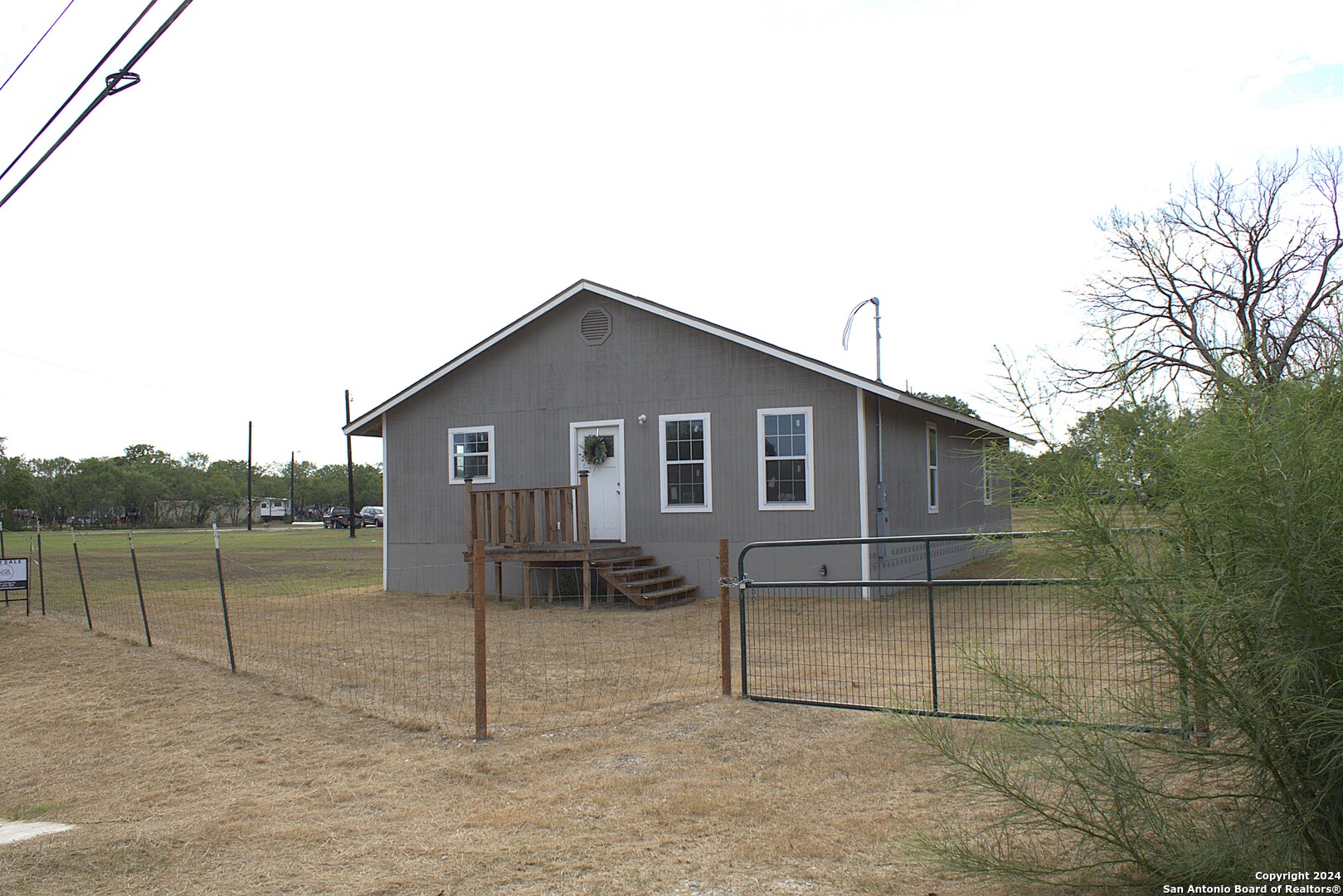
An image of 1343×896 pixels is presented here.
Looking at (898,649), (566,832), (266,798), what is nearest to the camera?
(566,832)

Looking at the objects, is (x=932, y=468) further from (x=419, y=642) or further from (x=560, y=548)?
(x=419, y=642)

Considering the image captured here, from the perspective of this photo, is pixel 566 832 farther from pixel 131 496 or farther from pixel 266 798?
pixel 131 496

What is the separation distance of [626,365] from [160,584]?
35.1ft

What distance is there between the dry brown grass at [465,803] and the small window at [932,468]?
12.3 meters

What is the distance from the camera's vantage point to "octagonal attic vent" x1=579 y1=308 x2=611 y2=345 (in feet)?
53.0

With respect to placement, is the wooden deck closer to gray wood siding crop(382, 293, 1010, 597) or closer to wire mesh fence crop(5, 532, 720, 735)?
wire mesh fence crop(5, 532, 720, 735)

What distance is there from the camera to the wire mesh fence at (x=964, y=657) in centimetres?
331

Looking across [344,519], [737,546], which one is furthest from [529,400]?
[344,519]

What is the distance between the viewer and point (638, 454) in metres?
15.9

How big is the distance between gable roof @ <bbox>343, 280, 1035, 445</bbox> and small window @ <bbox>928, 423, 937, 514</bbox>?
1.84 meters

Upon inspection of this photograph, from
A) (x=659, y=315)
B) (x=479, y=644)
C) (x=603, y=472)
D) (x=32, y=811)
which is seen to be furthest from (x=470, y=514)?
(x=32, y=811)

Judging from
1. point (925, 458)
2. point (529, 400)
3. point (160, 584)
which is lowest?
point (160, 584)

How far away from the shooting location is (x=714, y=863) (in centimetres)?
398

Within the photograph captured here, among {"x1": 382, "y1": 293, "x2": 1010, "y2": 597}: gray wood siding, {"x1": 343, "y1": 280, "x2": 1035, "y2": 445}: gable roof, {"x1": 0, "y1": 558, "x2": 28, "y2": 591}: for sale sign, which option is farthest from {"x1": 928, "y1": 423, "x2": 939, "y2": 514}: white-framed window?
{"x1": 0, "y1": 558, "x2": 28, "y2": 591}: for sale sign
